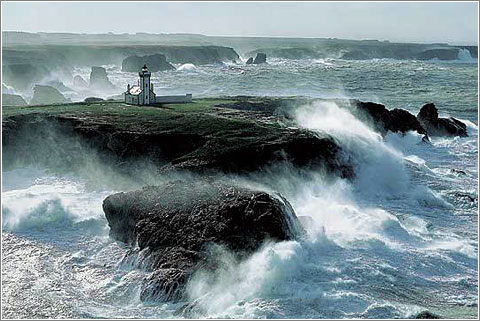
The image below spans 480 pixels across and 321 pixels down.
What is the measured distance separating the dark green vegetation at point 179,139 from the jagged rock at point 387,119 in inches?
304

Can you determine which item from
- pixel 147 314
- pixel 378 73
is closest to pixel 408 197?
pixel 147 314

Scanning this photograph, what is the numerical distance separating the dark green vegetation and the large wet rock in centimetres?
462

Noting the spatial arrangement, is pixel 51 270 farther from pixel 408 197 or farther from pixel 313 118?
pixel 313 118

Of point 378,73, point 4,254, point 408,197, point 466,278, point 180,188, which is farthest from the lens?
point 378,73

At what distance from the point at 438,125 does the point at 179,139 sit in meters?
24.0

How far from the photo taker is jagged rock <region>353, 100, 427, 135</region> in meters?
40.7

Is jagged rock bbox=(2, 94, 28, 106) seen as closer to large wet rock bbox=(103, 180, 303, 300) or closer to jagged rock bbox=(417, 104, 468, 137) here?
jagged rock bbox=(417, 104, 468, 137)

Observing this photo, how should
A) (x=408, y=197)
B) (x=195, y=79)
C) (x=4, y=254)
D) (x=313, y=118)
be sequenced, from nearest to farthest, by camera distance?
1. (x=4, y=254)
2. (x=408, y=197)
3. (x=313, y=118)
4. (x=195, y=79)

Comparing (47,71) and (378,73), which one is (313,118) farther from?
(378,73)

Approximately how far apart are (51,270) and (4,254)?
2347mm

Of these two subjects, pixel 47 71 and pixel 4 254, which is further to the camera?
pixel 47 71

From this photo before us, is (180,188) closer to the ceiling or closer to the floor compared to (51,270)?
closer to the ceiling

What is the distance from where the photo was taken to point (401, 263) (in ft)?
65.7

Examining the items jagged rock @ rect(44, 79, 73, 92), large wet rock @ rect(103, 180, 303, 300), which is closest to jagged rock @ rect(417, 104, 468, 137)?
large wet rock @ rect(103, 180, 303, 300)
